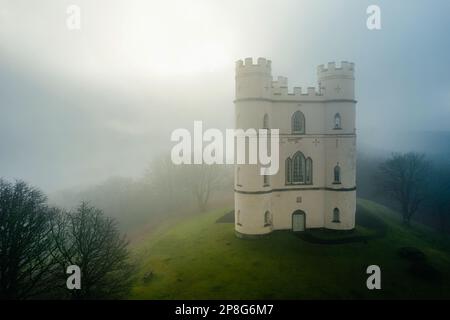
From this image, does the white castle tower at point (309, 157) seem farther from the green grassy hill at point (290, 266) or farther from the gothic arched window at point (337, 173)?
the green grassy hill at point (290, 266)

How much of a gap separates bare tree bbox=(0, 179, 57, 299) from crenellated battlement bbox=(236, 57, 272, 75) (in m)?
22.6

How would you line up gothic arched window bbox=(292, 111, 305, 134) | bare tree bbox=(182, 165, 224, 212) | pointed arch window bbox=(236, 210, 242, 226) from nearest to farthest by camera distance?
1. pointed arch window bbox=(236, 210, 242, 226)
2. gothic arched window bbox=(292, 111, 305, 134)
3. bare tree bbox=(182, 165, 224, 212)

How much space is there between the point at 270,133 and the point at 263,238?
10.9 meters

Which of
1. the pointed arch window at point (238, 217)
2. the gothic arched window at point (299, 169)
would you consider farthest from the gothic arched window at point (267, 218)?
the gothic arched window at point (299, 169)

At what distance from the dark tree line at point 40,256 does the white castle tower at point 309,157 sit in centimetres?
1413

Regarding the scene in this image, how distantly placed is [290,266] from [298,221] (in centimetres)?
780

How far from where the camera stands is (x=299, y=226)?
3459 centimetres

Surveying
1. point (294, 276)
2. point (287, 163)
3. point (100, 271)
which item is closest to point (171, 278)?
point (100, 271)

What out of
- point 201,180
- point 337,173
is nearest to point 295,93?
point 337,173

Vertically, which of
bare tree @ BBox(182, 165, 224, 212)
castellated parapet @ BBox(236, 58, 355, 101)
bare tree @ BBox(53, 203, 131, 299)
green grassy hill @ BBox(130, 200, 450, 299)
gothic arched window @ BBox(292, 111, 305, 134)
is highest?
castellated parapet @ BBox(236, 58, 355, 101)

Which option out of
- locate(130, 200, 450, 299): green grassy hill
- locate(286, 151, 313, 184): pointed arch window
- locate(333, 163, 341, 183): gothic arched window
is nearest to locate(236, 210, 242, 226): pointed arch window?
locate(130, 200, 450, 299): green grassy hill

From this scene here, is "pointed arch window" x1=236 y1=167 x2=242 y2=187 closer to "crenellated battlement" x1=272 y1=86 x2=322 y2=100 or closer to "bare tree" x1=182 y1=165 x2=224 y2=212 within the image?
"crenellated battlement" x1=272 y1=86 x2=322 y2=100

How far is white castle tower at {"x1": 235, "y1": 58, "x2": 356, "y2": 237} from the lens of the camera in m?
33.2

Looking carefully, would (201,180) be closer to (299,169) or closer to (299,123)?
(299,169)
